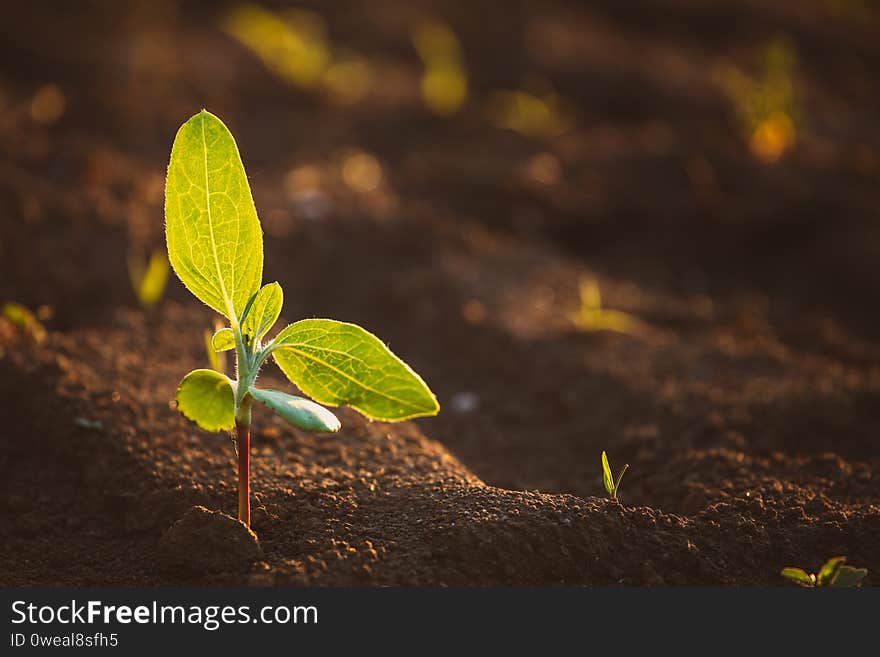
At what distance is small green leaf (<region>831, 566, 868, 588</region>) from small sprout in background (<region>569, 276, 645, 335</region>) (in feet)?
4.84

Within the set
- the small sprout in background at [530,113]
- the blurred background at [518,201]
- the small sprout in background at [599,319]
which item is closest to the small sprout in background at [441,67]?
the blurred background at [518,201]

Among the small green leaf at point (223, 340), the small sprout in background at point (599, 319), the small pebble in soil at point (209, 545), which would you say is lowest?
the small pebble in soil at point (209, 545)

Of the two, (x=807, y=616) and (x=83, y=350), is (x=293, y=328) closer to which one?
(x=807, y=616)

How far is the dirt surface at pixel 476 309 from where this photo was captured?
5.96 feet

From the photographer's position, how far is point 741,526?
188cm

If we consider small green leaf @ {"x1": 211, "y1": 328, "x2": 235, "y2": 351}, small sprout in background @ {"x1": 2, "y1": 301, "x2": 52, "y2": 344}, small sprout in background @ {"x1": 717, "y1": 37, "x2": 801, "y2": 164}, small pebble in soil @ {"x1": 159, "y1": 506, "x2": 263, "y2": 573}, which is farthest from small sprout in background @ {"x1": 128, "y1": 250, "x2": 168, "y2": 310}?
small sprout in background @ {"x1": 717, "y1": 37, "x2": 801, "y2": 164}

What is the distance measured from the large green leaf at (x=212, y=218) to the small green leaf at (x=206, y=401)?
147mm

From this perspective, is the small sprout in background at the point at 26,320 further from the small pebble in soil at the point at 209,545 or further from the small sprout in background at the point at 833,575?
the small sprout in background at the point at 833,575

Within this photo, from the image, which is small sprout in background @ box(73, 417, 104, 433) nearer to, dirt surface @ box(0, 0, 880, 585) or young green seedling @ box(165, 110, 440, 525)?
dirt surface @ box(0, 0, 880, 585)

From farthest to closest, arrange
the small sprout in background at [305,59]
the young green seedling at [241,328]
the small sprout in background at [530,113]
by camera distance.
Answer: the small sprout in background at [305,59] → the small sprout in background at [530,113] → the young green seedling at [241,328]

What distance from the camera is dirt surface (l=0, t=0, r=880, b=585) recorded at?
1816mm

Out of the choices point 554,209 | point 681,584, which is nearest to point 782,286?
point 554,209

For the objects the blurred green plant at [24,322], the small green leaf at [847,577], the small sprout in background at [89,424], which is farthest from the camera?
the blurred green plant at [24,322]

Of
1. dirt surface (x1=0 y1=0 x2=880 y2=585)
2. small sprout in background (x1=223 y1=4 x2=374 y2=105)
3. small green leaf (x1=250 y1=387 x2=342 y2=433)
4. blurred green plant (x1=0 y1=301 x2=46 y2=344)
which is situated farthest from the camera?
small sprout in background (x1=223 y1=4 x2=374 y2=105)
